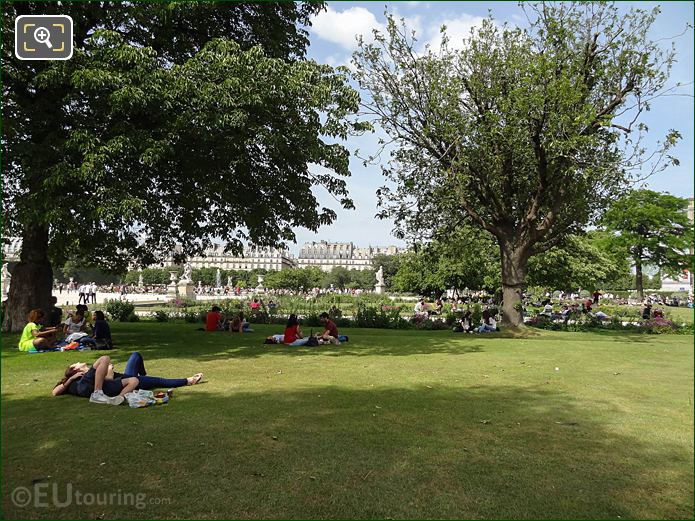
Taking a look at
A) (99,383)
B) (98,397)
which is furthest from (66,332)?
(98,397)

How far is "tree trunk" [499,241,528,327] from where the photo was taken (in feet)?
65.6

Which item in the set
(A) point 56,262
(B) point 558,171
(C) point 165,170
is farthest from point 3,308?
(B) point 558,171

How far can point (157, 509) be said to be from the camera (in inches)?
153

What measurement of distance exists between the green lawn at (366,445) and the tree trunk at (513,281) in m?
9.90

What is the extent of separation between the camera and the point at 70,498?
4.07m

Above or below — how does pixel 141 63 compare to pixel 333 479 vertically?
above

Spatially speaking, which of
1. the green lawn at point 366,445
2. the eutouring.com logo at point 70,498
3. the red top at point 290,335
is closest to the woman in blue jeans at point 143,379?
the green lawn at point 366,445

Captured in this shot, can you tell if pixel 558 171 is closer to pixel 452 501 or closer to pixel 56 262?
pixel 452 501

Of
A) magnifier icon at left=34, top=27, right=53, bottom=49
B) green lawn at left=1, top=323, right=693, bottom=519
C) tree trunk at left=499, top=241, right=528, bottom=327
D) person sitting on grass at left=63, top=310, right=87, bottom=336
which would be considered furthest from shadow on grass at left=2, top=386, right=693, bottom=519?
tree trunk at left=499, top=241, right=528, bottom=327

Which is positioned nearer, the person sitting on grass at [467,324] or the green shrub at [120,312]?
the person sitting on grass at [467,324]

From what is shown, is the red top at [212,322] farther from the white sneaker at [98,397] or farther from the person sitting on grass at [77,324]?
the white sneaker at [98,397]

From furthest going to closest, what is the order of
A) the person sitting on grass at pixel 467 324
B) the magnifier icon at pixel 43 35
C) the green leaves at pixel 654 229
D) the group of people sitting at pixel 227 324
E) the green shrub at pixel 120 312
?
1. the green leaves at pixel 654 229
2. the green shrub at pixel 120 312
3. the person sitting on grass at pixel 467 324
4. the group of people sitting at pixel 227 324
5. the magnifier icon at pixel 43 35

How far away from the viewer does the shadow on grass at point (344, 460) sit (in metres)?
4.00

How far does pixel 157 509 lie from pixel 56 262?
20316mm
